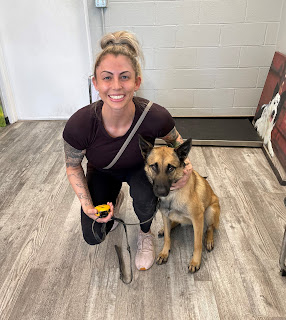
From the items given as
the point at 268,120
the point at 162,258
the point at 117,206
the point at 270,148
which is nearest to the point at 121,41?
the point at 117,206

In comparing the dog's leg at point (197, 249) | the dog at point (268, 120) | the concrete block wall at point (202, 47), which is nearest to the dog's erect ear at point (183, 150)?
the dog's leg at point (197, 249)

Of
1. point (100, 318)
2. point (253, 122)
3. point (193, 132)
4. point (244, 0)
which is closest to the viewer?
point (100, 318)

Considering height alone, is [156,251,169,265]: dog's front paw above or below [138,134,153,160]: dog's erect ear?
below

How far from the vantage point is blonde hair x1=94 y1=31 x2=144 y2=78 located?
135 cm

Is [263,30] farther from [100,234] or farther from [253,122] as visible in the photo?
[100,234]

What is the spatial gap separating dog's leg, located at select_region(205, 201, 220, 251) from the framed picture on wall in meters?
1.07

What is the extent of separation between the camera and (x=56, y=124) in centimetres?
406

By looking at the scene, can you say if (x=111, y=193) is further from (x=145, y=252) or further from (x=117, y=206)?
(x=145, y=252)

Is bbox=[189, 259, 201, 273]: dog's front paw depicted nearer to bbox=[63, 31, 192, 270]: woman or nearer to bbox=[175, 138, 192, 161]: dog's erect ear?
bbox=[63, 31, 192, 270]: woman

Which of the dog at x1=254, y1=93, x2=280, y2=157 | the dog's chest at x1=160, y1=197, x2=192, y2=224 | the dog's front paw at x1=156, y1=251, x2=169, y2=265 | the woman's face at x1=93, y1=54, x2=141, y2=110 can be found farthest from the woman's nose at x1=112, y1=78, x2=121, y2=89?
the dog at x1=254, y1=93, x2=280, y2=157

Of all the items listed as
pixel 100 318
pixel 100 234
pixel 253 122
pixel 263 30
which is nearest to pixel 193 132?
pixel 253 122

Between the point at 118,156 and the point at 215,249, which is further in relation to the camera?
the point at 215,249

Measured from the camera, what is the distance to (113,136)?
1.57 meters

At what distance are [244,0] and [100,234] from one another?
3264 mm
